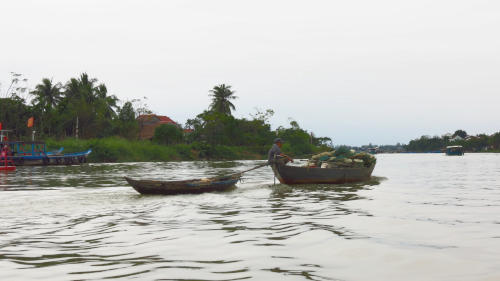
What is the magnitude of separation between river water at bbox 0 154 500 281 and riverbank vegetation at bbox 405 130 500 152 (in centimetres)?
11729

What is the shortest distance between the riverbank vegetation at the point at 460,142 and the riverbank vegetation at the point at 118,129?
219ft

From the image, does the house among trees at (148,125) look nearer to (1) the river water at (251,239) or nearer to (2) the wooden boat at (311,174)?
(2) the wooden boat at (311,174)

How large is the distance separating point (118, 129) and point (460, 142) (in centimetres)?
10680

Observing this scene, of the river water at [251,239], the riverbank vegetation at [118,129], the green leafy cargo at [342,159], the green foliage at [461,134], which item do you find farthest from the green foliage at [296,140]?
the green foliage at [461,134]

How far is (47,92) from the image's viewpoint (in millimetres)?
60562

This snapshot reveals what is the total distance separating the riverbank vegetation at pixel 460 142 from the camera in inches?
4500

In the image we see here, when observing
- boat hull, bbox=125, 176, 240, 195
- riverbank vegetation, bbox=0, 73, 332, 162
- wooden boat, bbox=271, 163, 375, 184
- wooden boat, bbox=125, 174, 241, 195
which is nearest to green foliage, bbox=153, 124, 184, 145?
riverbank vegetation, bbox=0, 73, 332, 162

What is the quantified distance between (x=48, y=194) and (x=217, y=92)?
183 feet

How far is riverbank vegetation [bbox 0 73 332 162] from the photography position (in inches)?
1925

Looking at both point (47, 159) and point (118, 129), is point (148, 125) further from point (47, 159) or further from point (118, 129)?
point (47, 159)

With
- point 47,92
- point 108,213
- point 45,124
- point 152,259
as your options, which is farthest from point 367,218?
point 47,92

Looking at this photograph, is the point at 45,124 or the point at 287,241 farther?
the point at 45,124

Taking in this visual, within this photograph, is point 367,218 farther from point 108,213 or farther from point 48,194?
point 48,194

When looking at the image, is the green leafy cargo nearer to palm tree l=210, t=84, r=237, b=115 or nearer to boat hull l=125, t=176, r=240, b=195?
boat hull l=125, t=176, r=240, b=195
